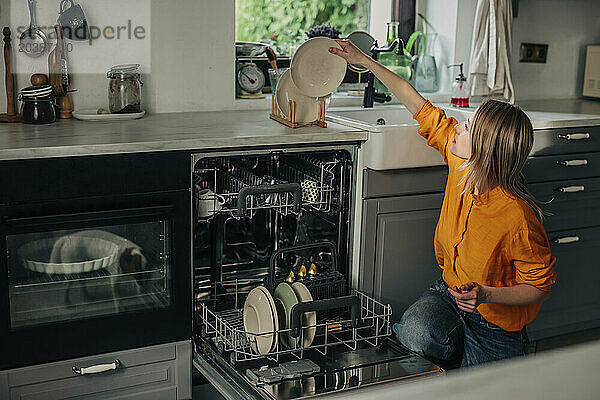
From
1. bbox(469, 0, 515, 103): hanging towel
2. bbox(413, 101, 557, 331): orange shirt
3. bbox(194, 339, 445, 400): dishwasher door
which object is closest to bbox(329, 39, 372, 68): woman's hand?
bbox(413, 101, 557, 331): orange shirt

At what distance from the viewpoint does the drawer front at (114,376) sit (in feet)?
6.71

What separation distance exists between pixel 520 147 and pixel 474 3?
1.54 metres

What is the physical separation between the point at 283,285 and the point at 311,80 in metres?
0.78

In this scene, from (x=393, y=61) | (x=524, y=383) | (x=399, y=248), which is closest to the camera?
(x=524, y=383)

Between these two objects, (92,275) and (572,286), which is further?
(572,286)

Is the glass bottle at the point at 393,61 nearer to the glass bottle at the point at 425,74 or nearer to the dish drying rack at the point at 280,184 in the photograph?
the glass bottle at the point at 425,74

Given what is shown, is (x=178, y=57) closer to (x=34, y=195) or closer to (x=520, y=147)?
(x=34, y=195)

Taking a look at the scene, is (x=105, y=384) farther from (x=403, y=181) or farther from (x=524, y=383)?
(x=524, y=383)

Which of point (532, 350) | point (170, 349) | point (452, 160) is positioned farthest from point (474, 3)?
point (170, 349)

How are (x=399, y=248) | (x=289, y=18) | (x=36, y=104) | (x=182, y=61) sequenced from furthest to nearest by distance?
(x=289, y=18) → (x=182, y=61) → (x=399, y=248) → (x=36, y=104)

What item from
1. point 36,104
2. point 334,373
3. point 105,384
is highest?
point 36,104

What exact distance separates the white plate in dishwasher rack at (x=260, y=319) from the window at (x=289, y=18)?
4.49ft

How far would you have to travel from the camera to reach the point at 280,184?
7.37 feet

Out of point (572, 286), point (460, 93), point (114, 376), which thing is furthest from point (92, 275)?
point (572, 286)
